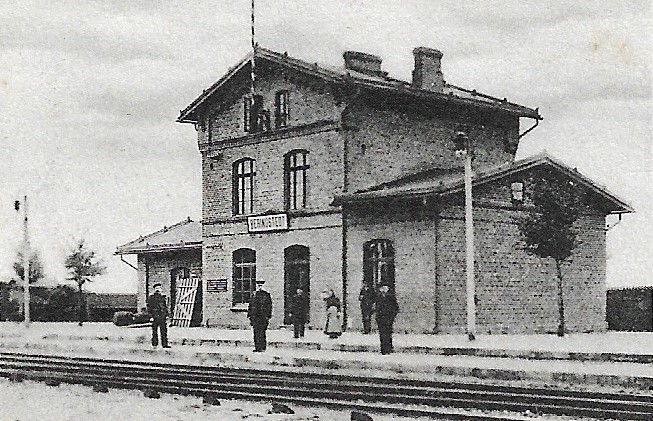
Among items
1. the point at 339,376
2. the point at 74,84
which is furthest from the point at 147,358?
the point at 339,376

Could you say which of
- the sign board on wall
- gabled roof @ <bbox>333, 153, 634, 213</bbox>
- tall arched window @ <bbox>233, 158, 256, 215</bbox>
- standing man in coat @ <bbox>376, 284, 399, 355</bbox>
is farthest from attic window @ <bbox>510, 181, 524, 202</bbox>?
the sign board on wall

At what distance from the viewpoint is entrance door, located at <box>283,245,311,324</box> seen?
2936 centimetres

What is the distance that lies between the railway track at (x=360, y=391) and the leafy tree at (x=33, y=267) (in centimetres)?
4613

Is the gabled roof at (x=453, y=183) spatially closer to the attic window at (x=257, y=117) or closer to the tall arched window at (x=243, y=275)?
the attic window at (x=257, y=117)

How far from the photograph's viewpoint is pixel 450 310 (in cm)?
2584

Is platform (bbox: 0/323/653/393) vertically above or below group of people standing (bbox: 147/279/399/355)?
below

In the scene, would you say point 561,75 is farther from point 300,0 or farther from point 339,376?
point 339,376

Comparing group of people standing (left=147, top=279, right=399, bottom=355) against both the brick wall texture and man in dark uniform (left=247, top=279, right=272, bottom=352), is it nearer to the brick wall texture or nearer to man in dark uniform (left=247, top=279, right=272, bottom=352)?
man in dark uniform (left=247, top=279, right=272, bottom=352)

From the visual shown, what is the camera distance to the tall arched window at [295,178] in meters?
29.7

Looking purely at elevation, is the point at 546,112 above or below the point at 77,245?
above

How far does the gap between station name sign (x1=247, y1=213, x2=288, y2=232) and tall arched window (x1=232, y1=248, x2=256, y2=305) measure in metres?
0.85

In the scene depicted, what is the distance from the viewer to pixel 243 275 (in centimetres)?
3162

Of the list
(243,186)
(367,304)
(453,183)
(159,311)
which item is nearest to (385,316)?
(453,183)

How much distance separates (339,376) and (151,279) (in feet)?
75.5
